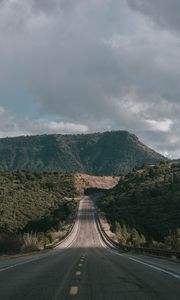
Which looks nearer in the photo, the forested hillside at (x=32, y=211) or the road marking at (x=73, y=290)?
the road marking at (x=73, y=290)

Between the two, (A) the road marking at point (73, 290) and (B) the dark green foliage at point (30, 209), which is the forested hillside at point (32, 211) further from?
(A) the road marking at point (73, 290)

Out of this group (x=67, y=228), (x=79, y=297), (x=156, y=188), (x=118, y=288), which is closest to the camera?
(x=79, y=297)

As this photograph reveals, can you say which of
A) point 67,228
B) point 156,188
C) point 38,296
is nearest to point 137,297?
point 38,296

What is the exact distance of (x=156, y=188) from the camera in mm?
129375

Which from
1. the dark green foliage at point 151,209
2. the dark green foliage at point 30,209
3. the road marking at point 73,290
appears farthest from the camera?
the dark green foliage at point 30,209

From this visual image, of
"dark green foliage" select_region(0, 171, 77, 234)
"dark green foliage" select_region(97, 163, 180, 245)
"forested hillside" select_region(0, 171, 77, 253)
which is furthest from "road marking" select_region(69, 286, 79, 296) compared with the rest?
"dark green foliage" select_region(0, 171, 77, 234)

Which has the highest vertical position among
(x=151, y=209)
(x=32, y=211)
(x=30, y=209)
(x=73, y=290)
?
(x=30, y=209)

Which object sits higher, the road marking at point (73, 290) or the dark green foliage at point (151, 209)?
the dark green foliage at point (151, 209)

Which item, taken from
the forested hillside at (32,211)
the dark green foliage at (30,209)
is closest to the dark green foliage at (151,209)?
the forested hillside at (32,211)

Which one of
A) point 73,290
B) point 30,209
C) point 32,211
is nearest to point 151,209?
point 32,211

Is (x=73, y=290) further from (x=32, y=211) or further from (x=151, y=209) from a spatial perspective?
(x=32, y=211)

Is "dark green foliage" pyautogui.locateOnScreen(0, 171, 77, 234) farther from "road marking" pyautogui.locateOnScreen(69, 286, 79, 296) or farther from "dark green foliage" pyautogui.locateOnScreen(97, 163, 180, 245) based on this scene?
"road marking" pyautogui.locateOnScreen(69, 286, 79, 296)

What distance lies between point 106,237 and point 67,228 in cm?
2215

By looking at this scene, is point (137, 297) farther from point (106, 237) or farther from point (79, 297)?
point (106, 237)
